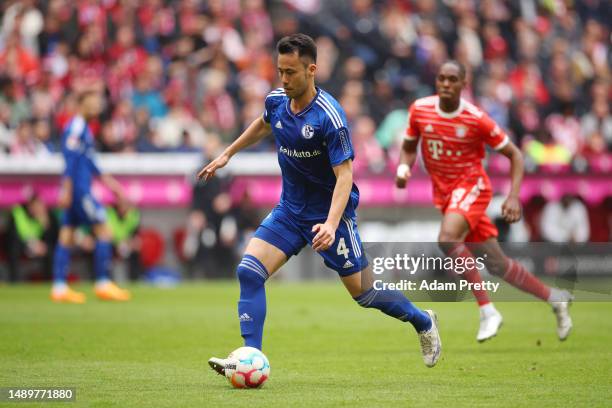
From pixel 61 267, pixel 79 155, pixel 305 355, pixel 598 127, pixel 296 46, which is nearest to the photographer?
pixel 296 46

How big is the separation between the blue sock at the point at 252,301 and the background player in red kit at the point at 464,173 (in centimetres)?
316

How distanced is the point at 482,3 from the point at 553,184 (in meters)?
8.39

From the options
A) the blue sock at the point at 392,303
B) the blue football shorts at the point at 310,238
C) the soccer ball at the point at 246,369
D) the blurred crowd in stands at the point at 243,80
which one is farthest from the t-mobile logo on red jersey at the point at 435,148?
the blurred crowd in stands at the point at 243,80

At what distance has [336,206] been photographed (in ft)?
27.1

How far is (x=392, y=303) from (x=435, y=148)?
10.4 feet

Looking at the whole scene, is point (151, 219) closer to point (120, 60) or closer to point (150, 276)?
point (150, 276)

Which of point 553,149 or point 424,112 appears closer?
point 424,112

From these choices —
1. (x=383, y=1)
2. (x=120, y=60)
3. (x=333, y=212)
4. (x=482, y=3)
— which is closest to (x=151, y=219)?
(x=120, y=60)

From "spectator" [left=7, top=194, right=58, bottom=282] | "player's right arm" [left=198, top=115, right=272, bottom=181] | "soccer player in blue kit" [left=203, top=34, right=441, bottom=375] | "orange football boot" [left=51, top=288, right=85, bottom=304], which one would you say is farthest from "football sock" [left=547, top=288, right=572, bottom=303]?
"spectator" [left=7, top=194, right=58, bottom=282]

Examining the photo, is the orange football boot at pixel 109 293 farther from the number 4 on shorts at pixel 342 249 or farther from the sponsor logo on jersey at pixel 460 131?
the number 4 on shorts at pixel 342 249

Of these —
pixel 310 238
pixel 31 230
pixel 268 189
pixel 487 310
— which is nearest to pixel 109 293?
pixel 31 230

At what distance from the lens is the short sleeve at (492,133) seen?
37.9 feet

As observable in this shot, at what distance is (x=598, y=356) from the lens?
34.2 feet

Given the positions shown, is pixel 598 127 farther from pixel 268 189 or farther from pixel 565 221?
pixel 268 189
